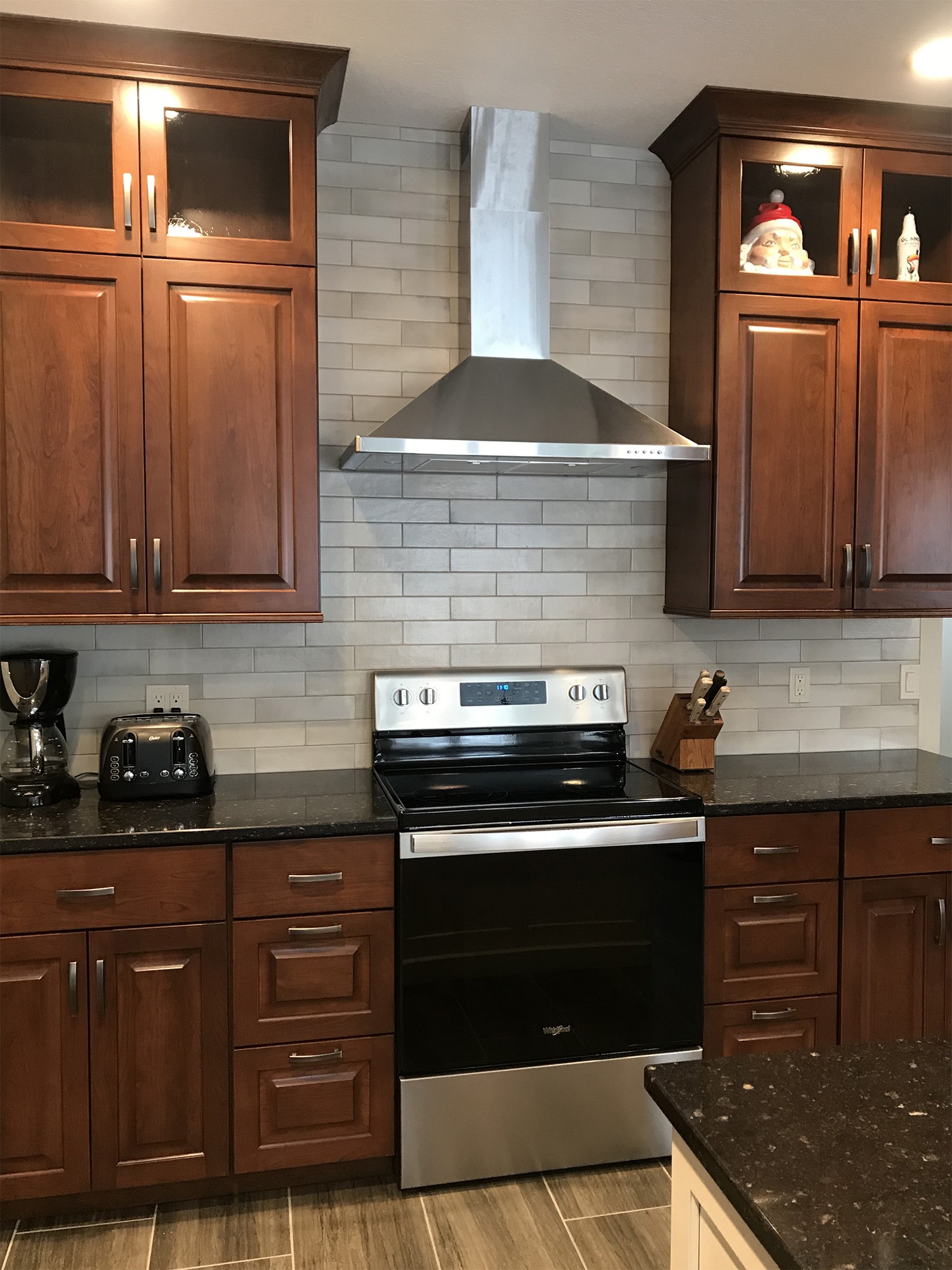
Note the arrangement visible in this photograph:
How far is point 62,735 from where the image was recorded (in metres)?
2.51

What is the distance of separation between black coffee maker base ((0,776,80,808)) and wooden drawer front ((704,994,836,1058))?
1718 millimetres

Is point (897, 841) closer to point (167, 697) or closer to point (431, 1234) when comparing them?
point (431, 1234)

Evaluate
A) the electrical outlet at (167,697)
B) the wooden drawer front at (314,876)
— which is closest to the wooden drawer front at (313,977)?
the wooden drawer front at (314,876)

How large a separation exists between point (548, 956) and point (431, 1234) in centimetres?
65

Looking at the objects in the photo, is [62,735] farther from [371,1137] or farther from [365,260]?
[365,260]

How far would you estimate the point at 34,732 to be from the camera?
2414 mm

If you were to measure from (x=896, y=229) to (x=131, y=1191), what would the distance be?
3.22m

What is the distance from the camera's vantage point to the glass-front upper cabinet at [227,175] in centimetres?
232

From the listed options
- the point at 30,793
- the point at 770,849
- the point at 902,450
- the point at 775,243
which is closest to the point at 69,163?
the point at 30,793

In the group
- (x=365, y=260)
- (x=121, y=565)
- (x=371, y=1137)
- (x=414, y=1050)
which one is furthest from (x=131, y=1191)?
(x=365, y=260)

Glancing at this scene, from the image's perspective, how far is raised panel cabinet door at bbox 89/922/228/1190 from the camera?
7.18 ft

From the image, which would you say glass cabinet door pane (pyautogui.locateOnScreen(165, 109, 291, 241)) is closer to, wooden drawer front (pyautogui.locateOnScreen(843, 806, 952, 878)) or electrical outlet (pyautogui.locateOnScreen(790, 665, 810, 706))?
electrical outlet (pyautogui.locateOnScreen(790, 665, 810, 706))

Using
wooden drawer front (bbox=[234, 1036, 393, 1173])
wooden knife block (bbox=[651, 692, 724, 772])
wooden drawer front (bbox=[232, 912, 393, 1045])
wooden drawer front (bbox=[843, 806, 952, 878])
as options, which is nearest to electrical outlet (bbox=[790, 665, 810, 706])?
wooden knife block (bbox=[651, 692, 724, 772])

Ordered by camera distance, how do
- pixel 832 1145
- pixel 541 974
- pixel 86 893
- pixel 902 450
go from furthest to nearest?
A: pixel 902 450
pixel 541 974
pixel 86 893
pixel 832 1145
